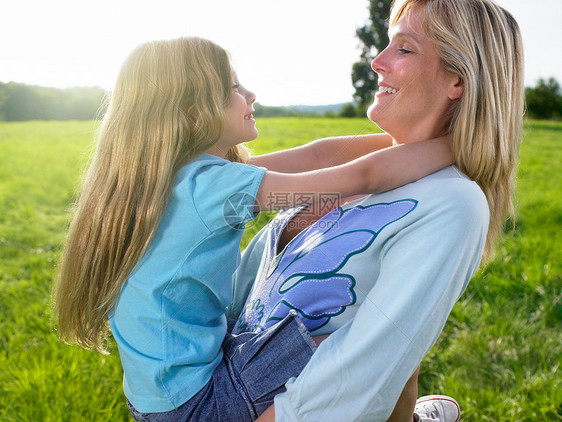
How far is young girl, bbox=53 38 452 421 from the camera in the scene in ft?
4.60

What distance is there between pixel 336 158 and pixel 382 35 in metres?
17.6

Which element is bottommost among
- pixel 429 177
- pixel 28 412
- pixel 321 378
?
pixel 28 412

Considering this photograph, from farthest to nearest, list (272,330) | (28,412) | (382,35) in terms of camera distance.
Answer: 1. (382,35)
2. (28,412)
3. (272,330)

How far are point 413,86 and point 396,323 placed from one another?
29.5 inches

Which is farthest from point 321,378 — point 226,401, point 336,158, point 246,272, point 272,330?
point 336,158

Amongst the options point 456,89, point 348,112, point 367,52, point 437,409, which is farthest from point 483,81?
point 348,112

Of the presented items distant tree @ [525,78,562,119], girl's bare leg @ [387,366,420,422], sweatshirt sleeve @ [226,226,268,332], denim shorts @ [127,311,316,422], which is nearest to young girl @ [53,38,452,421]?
denim shorts @ [127,311,316,422]

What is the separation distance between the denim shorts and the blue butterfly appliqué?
0.23 feet

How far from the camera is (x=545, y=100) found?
29.0 m

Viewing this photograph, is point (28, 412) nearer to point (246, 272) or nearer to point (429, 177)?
point (246, 272)

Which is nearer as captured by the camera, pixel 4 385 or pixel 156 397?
pixel 156 397

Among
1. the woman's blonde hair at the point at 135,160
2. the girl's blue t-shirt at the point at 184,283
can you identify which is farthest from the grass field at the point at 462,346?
the girl's blue t-shirt at the point at 184,283

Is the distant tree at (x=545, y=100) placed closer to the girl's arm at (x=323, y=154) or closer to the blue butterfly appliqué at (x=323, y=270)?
the girl's arm at (x=323, y=154)

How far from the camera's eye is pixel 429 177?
1395 mm
